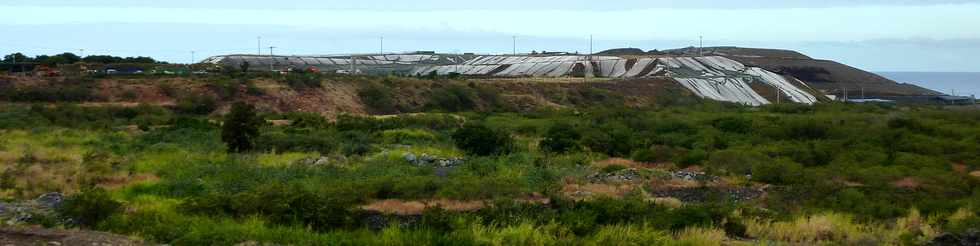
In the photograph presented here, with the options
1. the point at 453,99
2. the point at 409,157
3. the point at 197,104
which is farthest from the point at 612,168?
the point at 453,99

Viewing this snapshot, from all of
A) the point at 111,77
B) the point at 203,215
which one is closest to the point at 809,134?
the point at 203,215

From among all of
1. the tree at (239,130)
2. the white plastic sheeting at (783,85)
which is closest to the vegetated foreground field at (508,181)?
the tree at (239,130)

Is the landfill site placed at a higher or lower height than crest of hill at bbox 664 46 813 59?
lower

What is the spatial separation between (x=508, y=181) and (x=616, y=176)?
3.72m

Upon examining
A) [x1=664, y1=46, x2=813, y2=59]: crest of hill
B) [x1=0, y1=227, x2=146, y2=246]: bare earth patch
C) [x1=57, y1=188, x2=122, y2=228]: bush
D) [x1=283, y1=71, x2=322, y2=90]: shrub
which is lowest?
[x1=0, y1=227, x2=146, y2=246]: bare earth patch

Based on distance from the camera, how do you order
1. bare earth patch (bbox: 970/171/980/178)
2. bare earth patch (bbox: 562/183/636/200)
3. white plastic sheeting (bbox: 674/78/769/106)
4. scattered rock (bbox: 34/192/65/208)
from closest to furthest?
scattered rock (bbox: 34/192/65/208) → bare earth patch (bbox: 562/183/636/200) → bare earth patch (bbox: 970/171/980/178) → white plastic sheeting (bbox: 674/78/769/106)

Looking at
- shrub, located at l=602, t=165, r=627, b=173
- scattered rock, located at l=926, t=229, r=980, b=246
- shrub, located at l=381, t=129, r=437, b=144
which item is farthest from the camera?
shrub, located at l=381, t=129, r=437, b=144

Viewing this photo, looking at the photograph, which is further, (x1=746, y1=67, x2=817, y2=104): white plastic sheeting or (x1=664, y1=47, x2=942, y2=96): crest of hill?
(x1=664, y1=47, x2=942, y2=96): crest of hill

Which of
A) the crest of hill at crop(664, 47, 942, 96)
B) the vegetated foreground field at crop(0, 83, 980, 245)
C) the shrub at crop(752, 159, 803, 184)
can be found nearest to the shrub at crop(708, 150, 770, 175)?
the vegetated foreground field at crop(0, 83, 980, 245)

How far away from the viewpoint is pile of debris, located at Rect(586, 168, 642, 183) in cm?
A: 2217

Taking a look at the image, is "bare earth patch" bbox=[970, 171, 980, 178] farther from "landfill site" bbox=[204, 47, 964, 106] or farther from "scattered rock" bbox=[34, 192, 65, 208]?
"landfill site" bbox=[204, 47, 964, 106]

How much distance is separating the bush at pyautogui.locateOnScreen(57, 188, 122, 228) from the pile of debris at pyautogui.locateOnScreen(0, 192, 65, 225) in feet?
1.50

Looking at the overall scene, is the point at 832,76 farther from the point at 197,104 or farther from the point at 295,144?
the point at 295,144

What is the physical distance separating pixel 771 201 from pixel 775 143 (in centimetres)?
1231
